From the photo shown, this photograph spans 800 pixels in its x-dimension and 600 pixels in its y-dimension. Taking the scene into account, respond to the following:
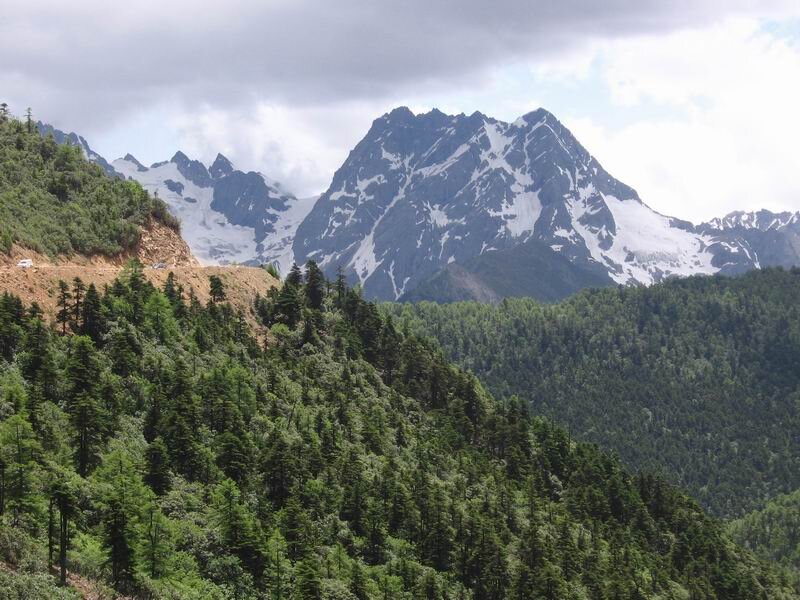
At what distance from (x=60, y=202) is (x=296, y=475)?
195 feet

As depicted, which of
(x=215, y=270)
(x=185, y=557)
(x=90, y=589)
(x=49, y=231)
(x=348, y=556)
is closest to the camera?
(x=90, y=589)

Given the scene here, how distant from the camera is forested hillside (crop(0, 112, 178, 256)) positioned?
123062 mm

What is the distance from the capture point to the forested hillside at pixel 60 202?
123062mm

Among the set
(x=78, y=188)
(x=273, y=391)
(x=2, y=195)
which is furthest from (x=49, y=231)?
(x=273, y=391)

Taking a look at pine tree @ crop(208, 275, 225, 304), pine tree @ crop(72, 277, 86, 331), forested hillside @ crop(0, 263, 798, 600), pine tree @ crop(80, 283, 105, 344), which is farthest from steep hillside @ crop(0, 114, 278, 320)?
pine tree @ crop(80, 283, 105, 344)

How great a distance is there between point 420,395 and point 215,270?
113 ft

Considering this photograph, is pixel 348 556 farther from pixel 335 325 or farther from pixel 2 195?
pixel 2 195

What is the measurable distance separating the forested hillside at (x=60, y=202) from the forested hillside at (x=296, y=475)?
10.6 metres

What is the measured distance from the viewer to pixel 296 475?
97.6 m

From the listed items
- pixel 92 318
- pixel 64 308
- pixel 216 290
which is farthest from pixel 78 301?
pixel 216 290

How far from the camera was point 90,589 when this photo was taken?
66500 mm

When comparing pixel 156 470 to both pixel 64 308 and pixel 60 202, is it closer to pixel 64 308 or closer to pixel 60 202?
pixel 64 308

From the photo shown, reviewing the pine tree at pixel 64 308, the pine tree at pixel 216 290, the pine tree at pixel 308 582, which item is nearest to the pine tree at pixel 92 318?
the pine tree at pixel 64 308

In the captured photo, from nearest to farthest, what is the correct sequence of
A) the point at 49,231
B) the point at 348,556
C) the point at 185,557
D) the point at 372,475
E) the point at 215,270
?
the point at 185,557 < the point at 348,556 < the point at 372,475 < the point at 49,231 < the point at 215,270
